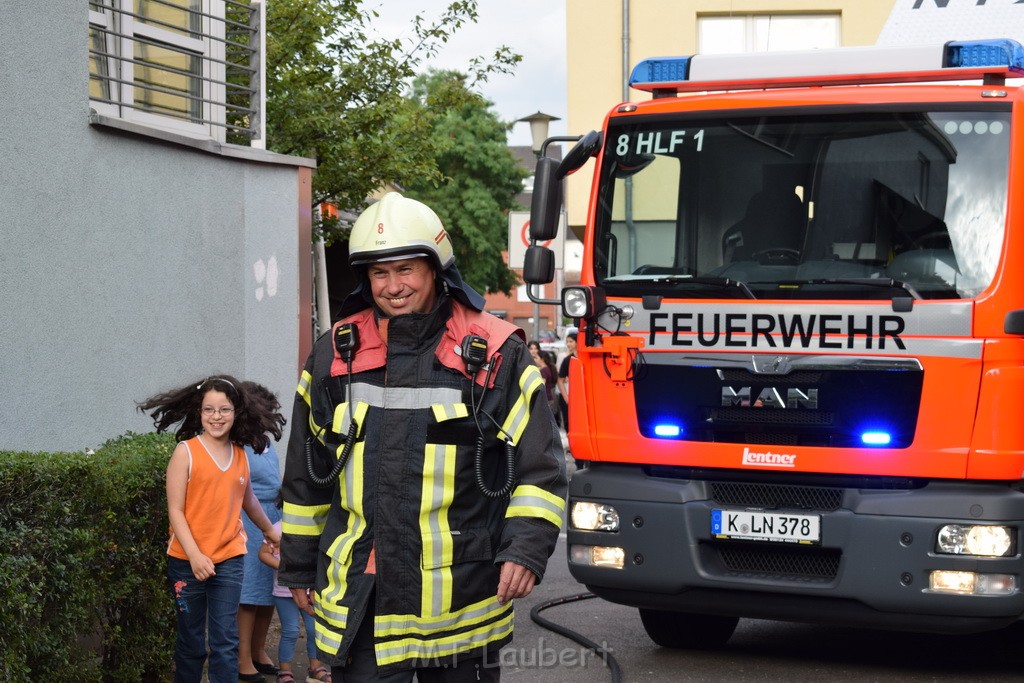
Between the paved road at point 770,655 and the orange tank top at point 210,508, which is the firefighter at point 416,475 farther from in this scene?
the paved road at point 770,655

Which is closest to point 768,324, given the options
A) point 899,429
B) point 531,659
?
point 899,429

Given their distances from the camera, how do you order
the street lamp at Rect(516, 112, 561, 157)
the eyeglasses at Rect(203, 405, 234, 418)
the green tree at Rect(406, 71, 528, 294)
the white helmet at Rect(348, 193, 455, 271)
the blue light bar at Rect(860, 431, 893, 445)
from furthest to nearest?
the green tree at Rect(406, 71, 528, 294)
the street lamp at Rect(516, 112, 561, 157)
the blue light bar at Rect(860, 431, 893, 445)
the eyeglasses at Rect(203, 405, 234, 418)
the white helmet at Rect(348, 193, 455, 271)

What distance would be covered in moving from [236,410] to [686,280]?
2.28m

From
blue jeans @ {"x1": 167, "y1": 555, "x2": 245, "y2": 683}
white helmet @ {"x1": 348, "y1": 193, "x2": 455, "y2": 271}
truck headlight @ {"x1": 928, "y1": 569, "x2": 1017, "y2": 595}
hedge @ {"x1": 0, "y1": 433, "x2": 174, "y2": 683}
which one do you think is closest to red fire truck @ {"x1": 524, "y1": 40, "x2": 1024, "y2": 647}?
truck headlight @ {"x1": 928, "y1": 569, "x2": 1017, "y2": 595}

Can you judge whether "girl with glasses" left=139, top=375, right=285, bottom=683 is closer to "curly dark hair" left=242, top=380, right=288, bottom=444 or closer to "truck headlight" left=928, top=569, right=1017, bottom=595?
"curly dark hair" left=242, top=380, right=288, bottom=444

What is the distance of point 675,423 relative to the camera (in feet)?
22.8

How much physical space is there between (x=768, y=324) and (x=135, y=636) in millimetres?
3146

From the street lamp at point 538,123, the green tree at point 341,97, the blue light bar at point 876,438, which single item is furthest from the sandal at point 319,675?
the street lamp at point 538,123

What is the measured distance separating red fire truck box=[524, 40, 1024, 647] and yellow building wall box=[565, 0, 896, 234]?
16297 millimetres

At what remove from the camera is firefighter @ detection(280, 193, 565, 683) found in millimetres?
3775

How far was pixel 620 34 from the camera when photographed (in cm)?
2517

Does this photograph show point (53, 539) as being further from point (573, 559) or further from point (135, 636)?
point (573, 559)

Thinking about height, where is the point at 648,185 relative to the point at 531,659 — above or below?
above

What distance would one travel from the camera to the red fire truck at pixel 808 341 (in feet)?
20.9
